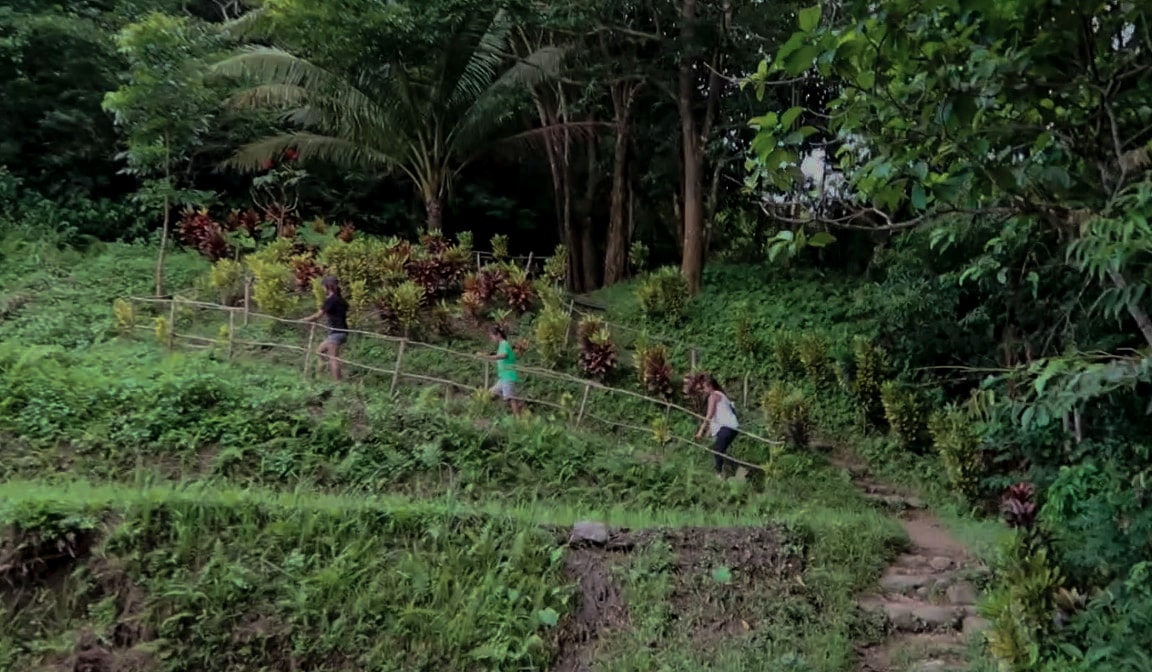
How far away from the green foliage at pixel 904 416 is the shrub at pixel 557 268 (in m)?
5.85

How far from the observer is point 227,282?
1095 cm

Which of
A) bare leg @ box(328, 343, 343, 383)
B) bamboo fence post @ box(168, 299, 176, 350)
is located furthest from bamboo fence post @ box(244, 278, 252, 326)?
bare leg @ box(328, 343, 343, 383)

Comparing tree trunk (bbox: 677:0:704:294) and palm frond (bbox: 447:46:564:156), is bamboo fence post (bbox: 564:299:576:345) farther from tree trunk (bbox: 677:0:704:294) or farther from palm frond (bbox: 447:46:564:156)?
palm frond (bbox: 447:46:564:156)

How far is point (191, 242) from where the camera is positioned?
42.0ft

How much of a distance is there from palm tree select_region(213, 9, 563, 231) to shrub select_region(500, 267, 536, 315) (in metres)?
2.24

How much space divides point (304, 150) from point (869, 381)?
9.36 meters

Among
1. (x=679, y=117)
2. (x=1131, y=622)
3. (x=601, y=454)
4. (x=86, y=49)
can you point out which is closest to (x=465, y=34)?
(x=679, y=117)

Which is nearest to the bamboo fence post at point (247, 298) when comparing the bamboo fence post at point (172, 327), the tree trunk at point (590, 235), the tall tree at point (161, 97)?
the bamboo fence post at point (172, 327)

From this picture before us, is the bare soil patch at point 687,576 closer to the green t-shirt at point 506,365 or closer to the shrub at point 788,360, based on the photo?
the green t-shirt at point 506,365

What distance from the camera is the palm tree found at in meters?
12.4

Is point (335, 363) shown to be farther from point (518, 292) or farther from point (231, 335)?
point (518, 292)

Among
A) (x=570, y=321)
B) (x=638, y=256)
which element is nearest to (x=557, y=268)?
(x=638, y=256)

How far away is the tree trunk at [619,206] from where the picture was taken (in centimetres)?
1402

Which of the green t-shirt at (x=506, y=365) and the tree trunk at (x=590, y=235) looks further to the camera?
the tree trunk at (x=590, y=235)
